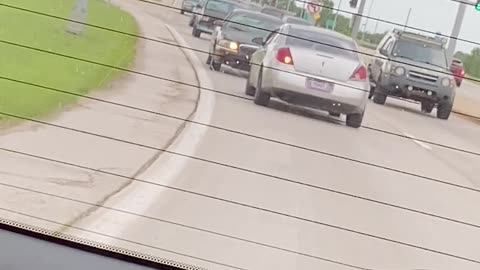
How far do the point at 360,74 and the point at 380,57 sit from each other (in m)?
0.11

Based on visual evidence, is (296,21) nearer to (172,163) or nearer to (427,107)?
(427,107)

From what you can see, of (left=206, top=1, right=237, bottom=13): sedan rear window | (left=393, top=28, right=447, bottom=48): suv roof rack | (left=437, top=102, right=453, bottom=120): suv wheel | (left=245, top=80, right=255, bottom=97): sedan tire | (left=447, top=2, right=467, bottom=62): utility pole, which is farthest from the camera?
(left=245, top=80, right=255, bottom=97): sedan tire

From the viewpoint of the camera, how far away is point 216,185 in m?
3.13

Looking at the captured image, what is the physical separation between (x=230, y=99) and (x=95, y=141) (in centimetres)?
47

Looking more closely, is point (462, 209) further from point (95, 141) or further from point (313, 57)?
point (95, 141)

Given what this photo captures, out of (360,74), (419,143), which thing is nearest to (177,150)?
(360,74)

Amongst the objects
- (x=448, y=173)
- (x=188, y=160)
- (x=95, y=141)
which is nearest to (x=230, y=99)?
(x=188, y=160)

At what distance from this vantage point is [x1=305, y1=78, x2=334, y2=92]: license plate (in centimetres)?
319

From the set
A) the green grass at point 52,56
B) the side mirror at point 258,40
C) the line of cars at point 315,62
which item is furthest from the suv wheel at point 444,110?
the green grass at point 52,56

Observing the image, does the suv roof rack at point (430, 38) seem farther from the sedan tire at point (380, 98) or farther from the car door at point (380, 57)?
the sedan tire at point (380, 98)

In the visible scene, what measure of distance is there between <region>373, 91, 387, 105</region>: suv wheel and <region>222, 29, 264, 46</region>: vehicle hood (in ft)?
1.48

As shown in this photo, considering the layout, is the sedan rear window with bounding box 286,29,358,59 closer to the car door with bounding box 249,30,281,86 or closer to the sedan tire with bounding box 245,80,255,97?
the car door with bounding box 249,30,281,86

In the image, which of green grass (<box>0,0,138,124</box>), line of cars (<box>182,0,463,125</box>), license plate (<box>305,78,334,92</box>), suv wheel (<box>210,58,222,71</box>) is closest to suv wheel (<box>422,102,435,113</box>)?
line of cars (<box>182,0,463,125</box>)

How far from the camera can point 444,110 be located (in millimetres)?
2992
